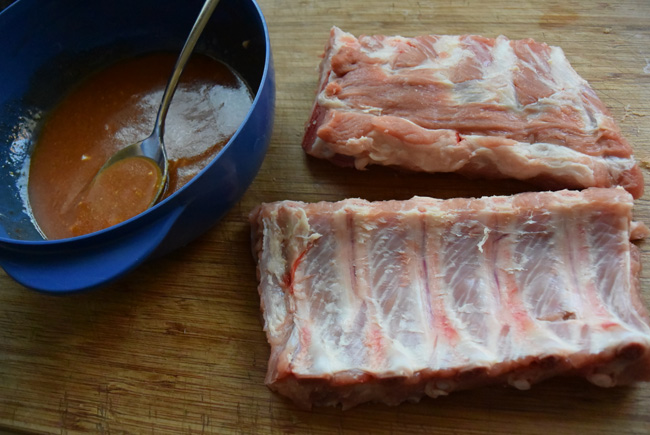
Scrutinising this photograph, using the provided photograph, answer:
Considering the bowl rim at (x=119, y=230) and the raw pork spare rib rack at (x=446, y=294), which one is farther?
the raw pork spare rib rack at (x=446, y=294)

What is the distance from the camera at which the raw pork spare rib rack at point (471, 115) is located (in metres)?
2.54

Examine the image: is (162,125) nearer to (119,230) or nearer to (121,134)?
(121,134)

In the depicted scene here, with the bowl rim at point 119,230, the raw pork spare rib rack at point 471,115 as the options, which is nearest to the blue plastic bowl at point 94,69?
the bowl rim at point 119,230

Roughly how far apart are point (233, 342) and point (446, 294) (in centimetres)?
102

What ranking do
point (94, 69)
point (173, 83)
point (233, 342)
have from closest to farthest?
1. point (233, 342)
2. point (173, 83)
3. point (94, 69)

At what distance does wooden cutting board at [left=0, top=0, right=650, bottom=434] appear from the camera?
2164 mm

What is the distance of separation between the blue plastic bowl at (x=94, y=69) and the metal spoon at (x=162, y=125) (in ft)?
0.78

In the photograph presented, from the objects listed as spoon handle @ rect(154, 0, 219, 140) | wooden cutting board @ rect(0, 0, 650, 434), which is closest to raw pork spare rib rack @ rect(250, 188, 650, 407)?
wooden cutting board @ rect(0, 0, 650, 434)

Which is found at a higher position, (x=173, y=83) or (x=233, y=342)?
(x=173, y=83)

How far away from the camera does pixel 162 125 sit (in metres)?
2.53

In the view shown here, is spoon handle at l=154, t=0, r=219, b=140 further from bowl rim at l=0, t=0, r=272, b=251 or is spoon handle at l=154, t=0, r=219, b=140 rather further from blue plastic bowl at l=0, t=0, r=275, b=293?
bowl rim at l=0, t=0, r=272, b=251

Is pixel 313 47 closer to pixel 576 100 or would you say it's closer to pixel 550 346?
pixel 576 100

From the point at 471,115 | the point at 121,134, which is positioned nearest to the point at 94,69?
the point at 121,134

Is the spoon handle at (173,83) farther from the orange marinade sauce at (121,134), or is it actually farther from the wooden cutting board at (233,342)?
the wooden cutting board at (233,342)
